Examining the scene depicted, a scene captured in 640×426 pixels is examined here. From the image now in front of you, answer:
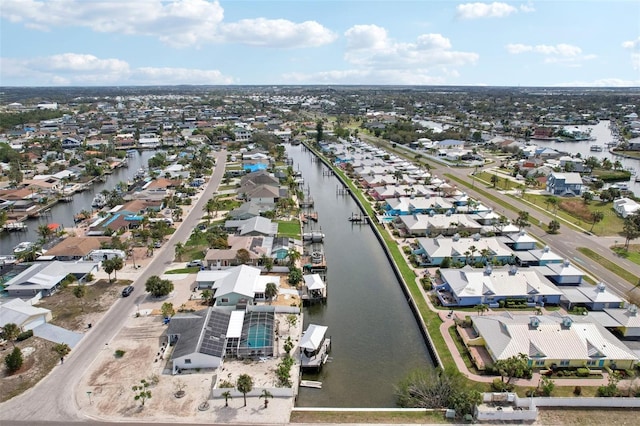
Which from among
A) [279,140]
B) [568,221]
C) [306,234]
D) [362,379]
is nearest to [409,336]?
[362,379]

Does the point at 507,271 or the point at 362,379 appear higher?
the point at 507,271

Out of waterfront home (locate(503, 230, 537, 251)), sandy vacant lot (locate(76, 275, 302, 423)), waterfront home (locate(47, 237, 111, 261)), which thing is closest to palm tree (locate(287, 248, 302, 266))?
sandy vacant lot (locate(76, 275, 302, 423))

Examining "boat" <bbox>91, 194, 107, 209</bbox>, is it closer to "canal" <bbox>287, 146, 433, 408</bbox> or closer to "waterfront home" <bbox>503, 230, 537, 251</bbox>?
"canal" <bbox>287, 146, 433, 408</bbox>

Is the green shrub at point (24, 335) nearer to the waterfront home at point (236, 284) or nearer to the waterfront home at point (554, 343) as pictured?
the waterfront home at point (236, 284)

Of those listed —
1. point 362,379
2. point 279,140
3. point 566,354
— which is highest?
point 279,140

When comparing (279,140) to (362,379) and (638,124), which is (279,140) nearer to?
(362,379)

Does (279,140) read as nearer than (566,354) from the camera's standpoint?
No

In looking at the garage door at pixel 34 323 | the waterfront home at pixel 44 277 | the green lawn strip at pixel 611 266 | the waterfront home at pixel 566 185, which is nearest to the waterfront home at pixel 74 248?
the waterfront home at pixel 44 277
